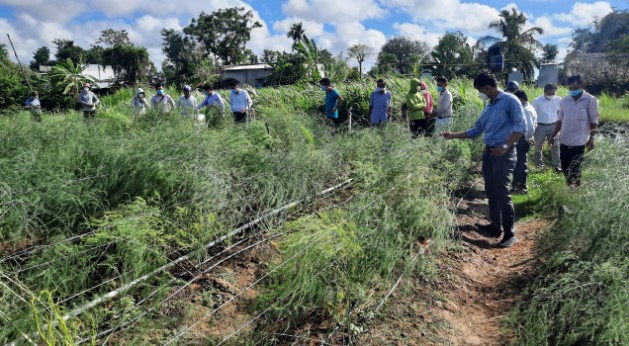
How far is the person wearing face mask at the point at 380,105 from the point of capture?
8.22 metres

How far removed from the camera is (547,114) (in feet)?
25.4

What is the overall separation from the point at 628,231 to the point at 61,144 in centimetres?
539

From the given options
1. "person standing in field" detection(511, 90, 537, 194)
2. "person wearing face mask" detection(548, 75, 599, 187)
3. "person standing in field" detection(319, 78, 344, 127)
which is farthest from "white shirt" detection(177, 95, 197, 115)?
"person wearing face mask" detection(548, 75, 599, 187)

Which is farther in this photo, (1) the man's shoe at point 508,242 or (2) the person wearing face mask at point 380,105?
(2) the person wearing face mask at point 380,105

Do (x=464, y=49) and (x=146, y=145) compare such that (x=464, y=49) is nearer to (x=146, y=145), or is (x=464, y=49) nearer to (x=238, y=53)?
(x=238, y=53)

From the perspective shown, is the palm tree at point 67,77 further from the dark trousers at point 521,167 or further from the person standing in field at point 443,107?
the dark trousers at point 521,167

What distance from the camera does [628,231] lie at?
3066 millimetres

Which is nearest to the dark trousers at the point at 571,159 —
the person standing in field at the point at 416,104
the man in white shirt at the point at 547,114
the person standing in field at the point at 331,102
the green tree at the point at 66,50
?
the man in white shirt at the point at 547,114

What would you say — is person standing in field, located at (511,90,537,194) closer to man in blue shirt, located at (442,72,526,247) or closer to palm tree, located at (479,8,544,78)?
man in blue shirt, located at (442,72,526,247)

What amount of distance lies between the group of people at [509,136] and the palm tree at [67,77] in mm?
19528

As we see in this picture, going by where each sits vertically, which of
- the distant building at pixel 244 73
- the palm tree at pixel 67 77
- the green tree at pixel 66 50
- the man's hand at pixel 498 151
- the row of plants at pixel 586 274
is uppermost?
the green tree at pixel 66 50

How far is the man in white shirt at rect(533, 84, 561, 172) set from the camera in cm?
764

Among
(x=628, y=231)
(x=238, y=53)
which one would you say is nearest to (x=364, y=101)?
(x=628, y=231)

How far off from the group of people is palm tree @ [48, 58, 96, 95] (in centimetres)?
1953
